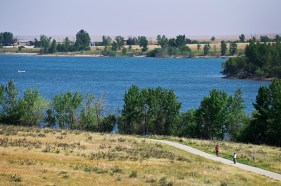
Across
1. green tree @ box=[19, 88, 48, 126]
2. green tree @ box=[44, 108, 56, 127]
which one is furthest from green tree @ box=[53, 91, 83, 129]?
green tree @ box=[19, 88, 48, 126]

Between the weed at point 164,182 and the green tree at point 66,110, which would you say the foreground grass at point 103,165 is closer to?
the weed at point 164,182

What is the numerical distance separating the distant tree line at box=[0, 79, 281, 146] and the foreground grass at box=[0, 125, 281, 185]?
21552 mm

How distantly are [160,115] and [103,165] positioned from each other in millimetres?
41422

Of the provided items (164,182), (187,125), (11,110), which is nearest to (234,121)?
(187,125)

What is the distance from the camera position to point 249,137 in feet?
270

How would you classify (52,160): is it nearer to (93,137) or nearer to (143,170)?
(143,170)

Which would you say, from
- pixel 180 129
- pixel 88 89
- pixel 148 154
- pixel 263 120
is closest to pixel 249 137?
pixel 263 120

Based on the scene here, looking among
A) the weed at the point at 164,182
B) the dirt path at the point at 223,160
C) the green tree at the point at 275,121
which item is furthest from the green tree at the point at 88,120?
the weed at the point at 164,182

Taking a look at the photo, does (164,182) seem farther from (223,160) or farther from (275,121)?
(275,121)

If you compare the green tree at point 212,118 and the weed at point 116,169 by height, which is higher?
the weed at point 116,169

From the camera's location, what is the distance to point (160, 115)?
8994cm

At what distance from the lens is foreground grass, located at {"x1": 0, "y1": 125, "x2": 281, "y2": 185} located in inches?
1677

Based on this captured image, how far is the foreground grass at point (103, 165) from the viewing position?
42.6 metres

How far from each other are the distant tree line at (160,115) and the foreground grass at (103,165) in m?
21.6
